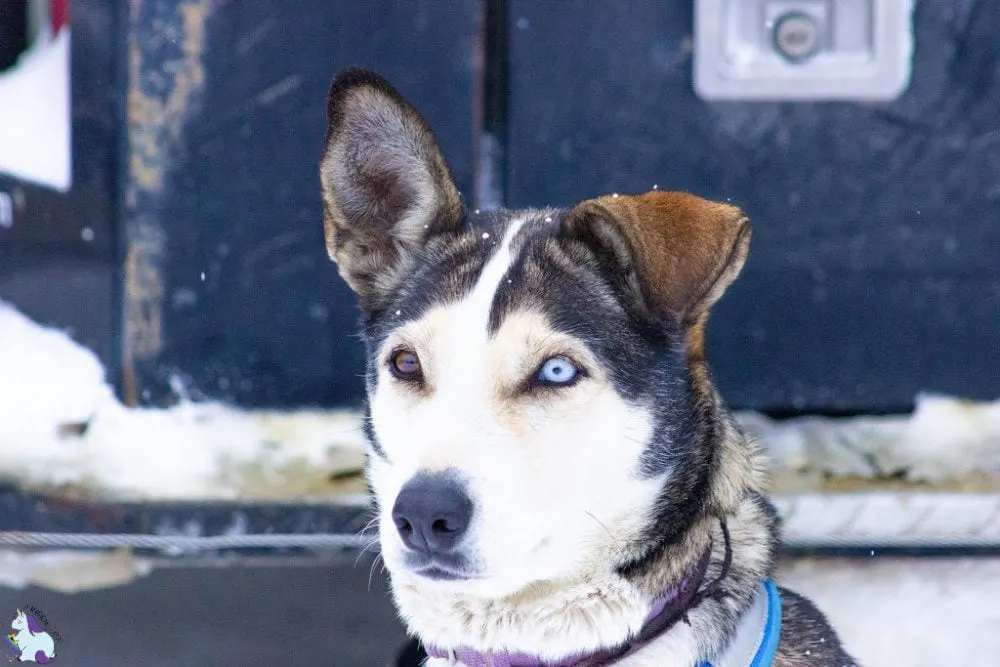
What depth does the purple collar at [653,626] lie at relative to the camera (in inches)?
75.7

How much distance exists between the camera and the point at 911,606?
2.73 meters

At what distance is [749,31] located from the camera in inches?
97.0

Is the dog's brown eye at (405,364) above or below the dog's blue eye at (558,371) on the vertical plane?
below

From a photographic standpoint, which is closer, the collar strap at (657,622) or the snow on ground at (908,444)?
the collar strap at (657,622)

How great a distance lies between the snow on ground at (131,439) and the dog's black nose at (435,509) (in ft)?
2.55

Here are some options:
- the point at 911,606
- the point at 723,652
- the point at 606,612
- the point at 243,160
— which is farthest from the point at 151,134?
the point at 911,606

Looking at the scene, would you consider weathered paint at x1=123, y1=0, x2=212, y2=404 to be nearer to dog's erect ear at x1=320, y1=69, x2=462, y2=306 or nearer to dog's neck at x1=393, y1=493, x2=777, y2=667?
dog's erect ear at x1=320, y1=69, x2=462, y2=306

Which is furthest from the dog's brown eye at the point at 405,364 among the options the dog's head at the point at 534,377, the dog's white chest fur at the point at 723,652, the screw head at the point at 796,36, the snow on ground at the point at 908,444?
the screw head at the point at 796,36

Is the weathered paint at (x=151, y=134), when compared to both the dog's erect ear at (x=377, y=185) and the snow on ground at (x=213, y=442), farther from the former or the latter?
the dog's erect ear at (x=377, y=185)

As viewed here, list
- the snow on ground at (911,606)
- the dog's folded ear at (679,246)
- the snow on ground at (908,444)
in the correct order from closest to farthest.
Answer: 1. the dog's folded ear at (679,246)
2. the snow on ground at (908,444)
3. the snow on ground at (911,606)

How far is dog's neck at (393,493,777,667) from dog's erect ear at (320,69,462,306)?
2.59 ft

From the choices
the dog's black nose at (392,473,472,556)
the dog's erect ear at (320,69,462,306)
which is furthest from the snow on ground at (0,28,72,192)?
the dog's black nose at (392,473,472,556)

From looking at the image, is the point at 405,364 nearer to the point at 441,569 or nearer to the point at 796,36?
the point at 441,569

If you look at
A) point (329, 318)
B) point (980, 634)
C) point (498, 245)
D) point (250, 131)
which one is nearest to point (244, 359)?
point (329, 318)
